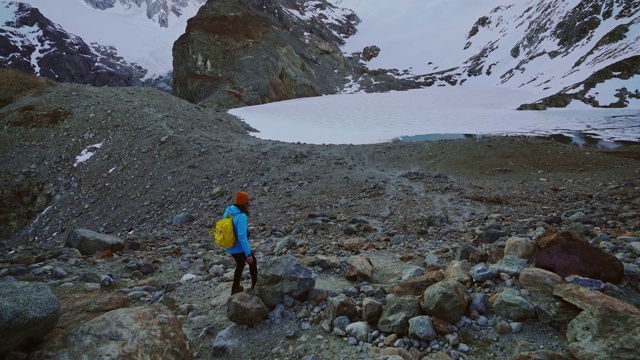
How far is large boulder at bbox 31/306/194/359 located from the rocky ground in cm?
22

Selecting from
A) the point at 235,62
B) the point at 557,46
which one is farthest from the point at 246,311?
the point at 557,46

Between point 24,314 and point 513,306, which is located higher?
point 24,314

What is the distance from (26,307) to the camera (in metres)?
3.10

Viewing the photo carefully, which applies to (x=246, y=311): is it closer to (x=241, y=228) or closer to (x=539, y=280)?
(x=241, y=228)

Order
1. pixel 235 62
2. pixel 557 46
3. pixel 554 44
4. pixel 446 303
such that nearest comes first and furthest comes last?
pixel 446 303
pixel 235 62
pixel 557 46
pixel 554 44

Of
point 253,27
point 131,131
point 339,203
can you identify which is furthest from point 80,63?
point 339,203

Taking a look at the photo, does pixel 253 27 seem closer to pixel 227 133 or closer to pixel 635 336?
pixel 227 133

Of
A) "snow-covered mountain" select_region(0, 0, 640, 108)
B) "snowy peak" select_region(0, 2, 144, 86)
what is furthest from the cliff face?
"snowy peak" select_region(0, 2, 144, 86)

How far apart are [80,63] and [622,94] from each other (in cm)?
13273

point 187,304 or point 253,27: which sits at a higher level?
point 253,27

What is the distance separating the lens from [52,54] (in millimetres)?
112812

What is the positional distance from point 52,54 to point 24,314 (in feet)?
465

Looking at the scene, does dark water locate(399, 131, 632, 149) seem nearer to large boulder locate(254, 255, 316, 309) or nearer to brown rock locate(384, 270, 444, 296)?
brown rock locate(384, 270, 444, 296)

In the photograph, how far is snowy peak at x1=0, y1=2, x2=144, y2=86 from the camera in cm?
10869
